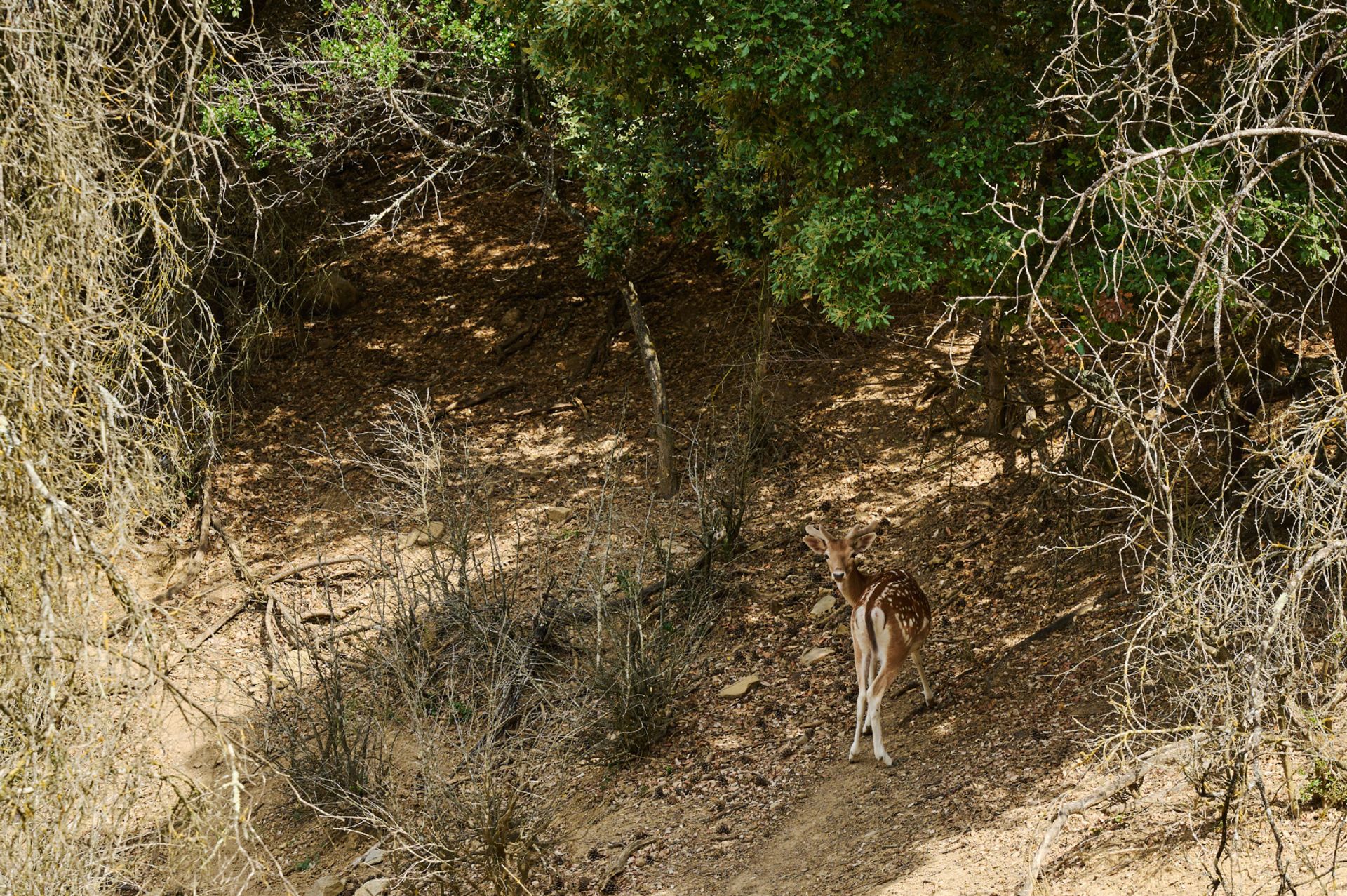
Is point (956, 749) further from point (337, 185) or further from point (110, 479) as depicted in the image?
point (337, 185)

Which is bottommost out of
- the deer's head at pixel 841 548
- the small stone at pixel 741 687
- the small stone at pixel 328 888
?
the small stone at pixel 741 687

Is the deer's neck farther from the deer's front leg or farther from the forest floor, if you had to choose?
the forest floor

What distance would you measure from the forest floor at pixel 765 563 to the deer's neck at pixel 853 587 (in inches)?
34.3

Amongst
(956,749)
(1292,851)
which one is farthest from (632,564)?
(1292,851)

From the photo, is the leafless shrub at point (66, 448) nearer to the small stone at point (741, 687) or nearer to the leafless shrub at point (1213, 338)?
the leafless shrub at point (1213, 338)

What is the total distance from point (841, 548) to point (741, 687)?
174 cm

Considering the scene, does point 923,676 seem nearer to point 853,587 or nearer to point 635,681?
point 853,587

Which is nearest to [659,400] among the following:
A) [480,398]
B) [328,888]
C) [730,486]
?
[730,486]

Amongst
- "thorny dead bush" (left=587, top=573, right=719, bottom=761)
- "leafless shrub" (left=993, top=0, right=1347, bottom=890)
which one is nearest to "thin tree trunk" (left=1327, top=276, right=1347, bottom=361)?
"leafless shrub" (left=993, top=0, right=1347, bottom=890)

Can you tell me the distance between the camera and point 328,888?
856 centimetres

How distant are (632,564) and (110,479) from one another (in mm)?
8758

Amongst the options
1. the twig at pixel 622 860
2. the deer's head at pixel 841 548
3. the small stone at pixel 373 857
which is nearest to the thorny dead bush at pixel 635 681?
the twig at pixel 622 860

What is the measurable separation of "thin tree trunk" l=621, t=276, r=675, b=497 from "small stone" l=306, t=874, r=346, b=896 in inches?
220

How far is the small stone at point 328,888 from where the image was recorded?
8.53 m
